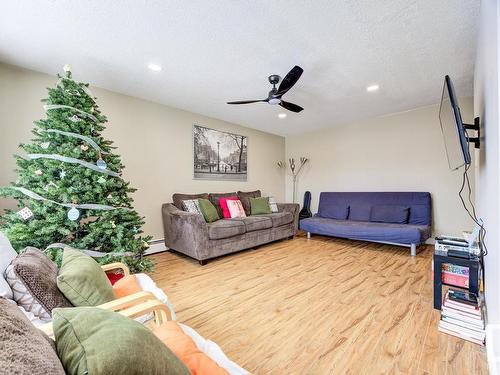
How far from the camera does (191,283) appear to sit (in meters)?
2.43

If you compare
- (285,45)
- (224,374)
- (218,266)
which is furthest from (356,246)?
(224,374)

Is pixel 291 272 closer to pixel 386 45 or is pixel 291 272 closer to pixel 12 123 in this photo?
pixel 386 45

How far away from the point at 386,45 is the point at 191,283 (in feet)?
10.0

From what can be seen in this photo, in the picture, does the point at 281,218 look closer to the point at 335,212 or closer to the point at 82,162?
the point at 335,212

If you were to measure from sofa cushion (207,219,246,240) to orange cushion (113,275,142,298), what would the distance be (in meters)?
1.58

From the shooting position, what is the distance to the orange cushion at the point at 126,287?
4.33ft

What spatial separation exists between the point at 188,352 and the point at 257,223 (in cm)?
289

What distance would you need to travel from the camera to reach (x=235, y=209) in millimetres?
4020

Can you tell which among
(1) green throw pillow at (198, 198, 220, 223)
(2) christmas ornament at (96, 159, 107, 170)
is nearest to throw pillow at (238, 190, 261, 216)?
(1) green throw pillow at (198, 198, 220, 223)

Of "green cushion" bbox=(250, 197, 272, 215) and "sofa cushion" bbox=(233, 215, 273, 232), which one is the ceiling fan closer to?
"sofa cushion" bbox=(233, 215, 273, 232)

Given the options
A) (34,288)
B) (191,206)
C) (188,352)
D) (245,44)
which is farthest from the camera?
(191,206)

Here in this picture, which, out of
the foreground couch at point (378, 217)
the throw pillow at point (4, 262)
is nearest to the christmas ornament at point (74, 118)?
the throw pillow at point (4, 262)

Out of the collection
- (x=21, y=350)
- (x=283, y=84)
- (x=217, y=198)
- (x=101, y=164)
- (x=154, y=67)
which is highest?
(x=154, y=67)

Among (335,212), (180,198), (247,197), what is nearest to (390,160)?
(335,212)
